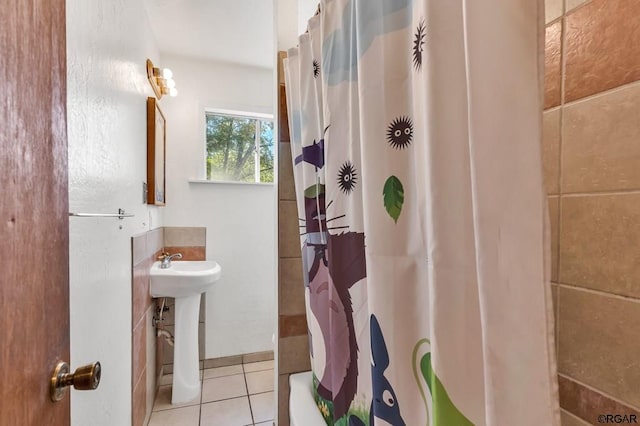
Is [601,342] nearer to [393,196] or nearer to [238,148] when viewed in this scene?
[393,196]

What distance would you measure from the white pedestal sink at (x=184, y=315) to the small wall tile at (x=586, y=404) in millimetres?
1865

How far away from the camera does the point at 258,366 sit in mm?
2479

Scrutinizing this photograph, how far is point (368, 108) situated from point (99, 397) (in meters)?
1.34

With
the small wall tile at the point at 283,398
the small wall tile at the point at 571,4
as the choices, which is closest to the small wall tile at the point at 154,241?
the small wall tile at the point at 283,398

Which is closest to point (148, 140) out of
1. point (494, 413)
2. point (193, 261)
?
point (193, 261)

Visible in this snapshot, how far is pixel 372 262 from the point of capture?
61 centimetres

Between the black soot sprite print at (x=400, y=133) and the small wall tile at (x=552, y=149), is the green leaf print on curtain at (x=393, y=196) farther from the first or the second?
the small wall tile at (x=552, y=149)

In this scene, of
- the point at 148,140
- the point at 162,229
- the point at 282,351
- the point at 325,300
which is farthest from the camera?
the point at 162,229

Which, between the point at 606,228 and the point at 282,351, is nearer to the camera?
the point at 606,228

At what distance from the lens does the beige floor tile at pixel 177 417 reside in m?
1.80

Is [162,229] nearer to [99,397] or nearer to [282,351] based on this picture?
[99,397]

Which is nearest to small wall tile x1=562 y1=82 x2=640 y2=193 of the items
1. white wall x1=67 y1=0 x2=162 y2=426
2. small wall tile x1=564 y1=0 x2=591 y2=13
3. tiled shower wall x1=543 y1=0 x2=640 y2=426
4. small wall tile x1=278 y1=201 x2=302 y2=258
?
tiled shower wall x1=543 y1=0 x2=640 y2=426

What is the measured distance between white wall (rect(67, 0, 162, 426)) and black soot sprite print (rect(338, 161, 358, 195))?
805 mm

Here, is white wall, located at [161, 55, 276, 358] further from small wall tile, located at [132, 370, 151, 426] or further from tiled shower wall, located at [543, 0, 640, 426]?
tiled shower wall, located at [543, 0, 640, 426]
